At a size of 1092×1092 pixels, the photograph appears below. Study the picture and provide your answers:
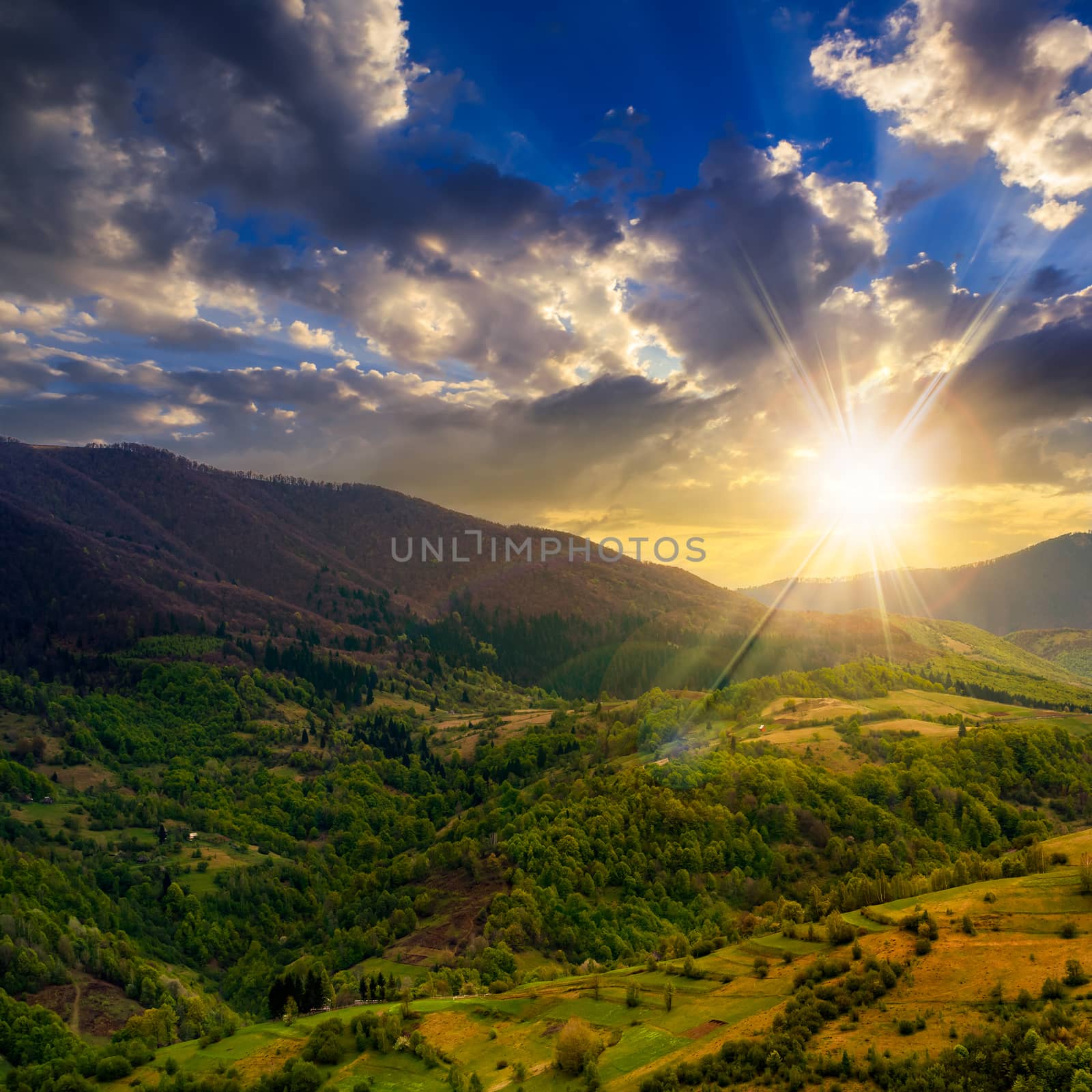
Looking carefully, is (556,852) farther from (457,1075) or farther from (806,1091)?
(806,1091)

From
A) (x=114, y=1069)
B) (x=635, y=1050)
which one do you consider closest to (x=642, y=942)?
(x=635, y=1050)

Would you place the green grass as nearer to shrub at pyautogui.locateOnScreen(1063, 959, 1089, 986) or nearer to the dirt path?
shrub at pyautogui.locateOnScreen(1063, 959, 1089, 986)

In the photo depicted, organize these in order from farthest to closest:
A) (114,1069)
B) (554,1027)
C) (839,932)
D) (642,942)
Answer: (642,942) < (114,1069) < (554,1027) < (839,932)

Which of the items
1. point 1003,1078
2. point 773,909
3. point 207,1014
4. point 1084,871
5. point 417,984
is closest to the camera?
point 1003,1078

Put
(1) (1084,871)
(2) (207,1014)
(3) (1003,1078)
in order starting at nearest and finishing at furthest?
(3) (1003,1078)
(1) (1084,871)
(2) (207,1014)

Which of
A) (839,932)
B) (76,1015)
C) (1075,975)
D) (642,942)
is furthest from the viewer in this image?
(76,1015)

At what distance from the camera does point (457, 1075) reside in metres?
60.4

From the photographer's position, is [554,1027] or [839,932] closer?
[839,932]

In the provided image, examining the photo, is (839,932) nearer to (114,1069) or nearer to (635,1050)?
(635,1050)

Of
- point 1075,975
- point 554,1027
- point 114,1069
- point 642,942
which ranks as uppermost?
point 1075,975

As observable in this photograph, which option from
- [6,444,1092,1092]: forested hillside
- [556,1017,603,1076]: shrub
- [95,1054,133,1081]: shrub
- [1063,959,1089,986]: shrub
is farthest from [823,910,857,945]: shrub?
[95,1054,133,1081]: shrub

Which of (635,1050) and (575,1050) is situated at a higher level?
(635,1050)

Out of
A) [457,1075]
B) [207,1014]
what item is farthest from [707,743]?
[457,1075]

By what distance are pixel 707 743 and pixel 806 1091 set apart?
512 ft
